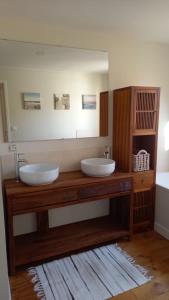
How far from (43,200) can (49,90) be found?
3.91ft

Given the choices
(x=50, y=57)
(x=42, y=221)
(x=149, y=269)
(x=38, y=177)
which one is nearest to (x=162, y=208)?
(x=149, y=269)

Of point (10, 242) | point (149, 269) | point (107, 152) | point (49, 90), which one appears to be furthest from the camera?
point (107, 152)

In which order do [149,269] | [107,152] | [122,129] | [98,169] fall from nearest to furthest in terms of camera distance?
[149,269], [98,169], [122,129], [107,152]

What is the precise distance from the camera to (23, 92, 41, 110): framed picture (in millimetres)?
2367

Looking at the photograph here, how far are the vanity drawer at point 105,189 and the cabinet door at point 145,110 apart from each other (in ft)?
1.91

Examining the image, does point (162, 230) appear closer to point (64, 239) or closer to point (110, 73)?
point (64, 239)

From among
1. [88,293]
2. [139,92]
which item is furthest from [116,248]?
[139,92]

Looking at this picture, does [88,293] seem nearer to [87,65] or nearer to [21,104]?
[21,104]

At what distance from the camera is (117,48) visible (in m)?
2.66

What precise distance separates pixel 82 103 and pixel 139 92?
0.66 m

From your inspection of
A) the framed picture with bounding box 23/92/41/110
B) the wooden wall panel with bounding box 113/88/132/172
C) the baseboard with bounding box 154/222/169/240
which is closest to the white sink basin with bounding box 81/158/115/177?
the wooden wall panel with bounding box 113/88/132/172

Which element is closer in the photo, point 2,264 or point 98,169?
point 2,264

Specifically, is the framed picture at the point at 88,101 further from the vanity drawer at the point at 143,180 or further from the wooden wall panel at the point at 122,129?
the vanity drawer at the point at 143,180

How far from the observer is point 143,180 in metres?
2.62
